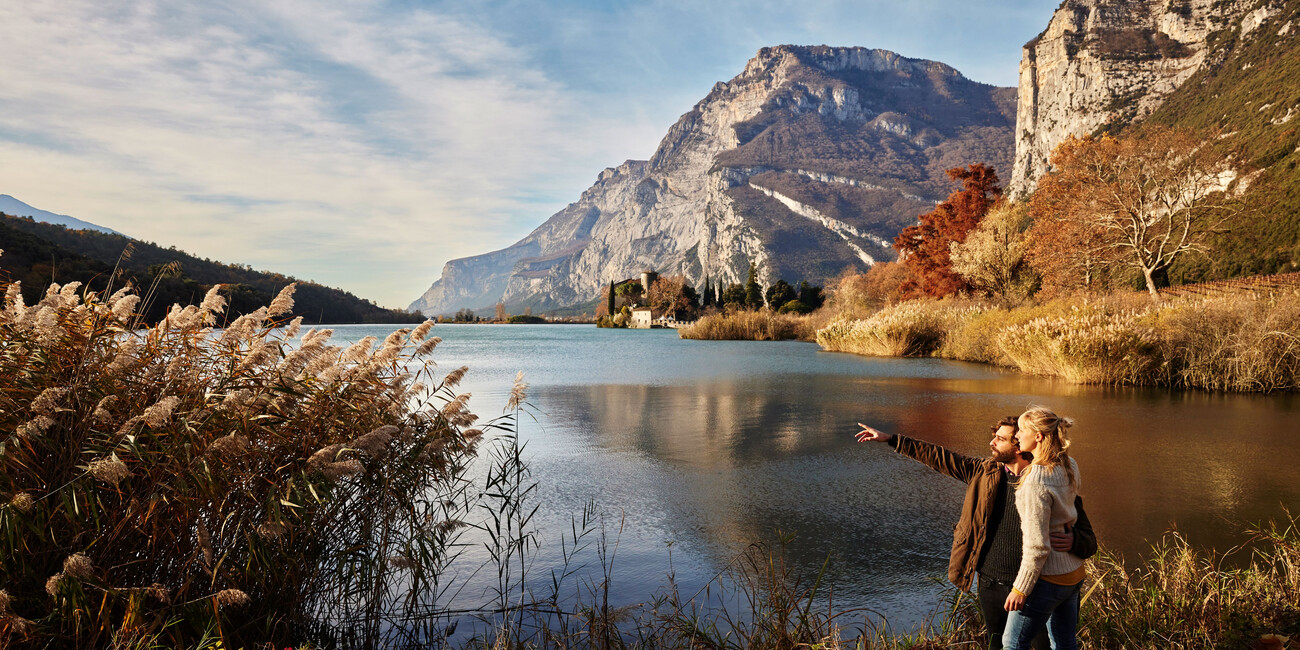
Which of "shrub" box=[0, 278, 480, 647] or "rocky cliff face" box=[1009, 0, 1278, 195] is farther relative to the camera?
"rocky cliff face" box=[1009, 0, 1278, 195]

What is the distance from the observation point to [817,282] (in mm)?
139750

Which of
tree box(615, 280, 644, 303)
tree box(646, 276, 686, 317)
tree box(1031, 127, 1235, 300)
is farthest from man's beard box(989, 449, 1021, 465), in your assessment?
tree box(615, 280, 644, 303)

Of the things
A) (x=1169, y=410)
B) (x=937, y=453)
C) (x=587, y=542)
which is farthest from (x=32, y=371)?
(x=1169, y=410)

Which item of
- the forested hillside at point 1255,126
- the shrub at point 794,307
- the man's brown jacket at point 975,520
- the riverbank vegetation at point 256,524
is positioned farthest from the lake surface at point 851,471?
the shrub at point 794,307

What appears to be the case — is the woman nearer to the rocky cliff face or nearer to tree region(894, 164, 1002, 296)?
tree region(894, 164, 1002, 296)

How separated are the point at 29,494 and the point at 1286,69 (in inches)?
3589

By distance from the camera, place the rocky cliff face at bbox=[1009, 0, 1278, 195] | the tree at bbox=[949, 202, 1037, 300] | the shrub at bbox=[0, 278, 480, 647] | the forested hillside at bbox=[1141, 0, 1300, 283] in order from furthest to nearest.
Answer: the rocky cliff face at bbox=[1009, 0, 1278, 195]
the forested hillside at bbox=[1141, 0, 1300, 283]
the tree at bbox=[949, 202, 1037, 300]
the shrub at bbox=[0, 278, 480, 647]

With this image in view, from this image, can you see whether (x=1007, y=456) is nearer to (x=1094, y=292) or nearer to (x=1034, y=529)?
(x=1034, y=529)

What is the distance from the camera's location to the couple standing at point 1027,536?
9.46ft

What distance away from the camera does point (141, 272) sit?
18.6 meters

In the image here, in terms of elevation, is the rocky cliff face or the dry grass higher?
the rocky cliff face

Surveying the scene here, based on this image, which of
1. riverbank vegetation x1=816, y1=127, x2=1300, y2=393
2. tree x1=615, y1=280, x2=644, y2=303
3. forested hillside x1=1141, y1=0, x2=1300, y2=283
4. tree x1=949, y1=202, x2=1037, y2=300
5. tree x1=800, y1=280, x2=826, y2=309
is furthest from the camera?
tree x1=615, y1=280, x2=644, y2=303

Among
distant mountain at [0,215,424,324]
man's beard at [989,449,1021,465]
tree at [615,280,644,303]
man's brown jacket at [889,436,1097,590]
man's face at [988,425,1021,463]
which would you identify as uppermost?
tree at [615,280,644,303]

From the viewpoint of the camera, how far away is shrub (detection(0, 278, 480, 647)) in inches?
117
